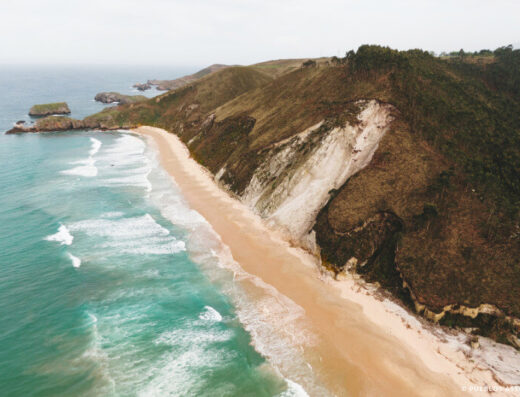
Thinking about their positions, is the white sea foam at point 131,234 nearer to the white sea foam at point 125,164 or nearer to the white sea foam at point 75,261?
the white sea foam at point 75,261

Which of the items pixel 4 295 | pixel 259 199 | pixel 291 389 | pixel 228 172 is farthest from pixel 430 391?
pixel 228 172

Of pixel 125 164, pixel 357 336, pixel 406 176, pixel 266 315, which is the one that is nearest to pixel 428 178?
pixel 406 176

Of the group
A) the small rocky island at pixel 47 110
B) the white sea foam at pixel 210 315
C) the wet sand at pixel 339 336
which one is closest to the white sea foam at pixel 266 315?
the white sea foam at pixel 210 315

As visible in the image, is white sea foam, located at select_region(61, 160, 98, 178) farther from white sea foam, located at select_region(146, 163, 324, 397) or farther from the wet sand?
the wet sand

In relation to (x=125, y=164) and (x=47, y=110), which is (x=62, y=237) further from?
(x=47, y=110)

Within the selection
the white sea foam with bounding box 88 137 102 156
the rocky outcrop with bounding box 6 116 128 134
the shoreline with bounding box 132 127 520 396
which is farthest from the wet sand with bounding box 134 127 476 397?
the rocky outcrop with bounding box 6 116 128 134

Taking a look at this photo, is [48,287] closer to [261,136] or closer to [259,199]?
[259,199]

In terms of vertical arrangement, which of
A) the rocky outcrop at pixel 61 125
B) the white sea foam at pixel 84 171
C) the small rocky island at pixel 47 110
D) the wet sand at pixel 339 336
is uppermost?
the small rocky island at pixel 47 110
